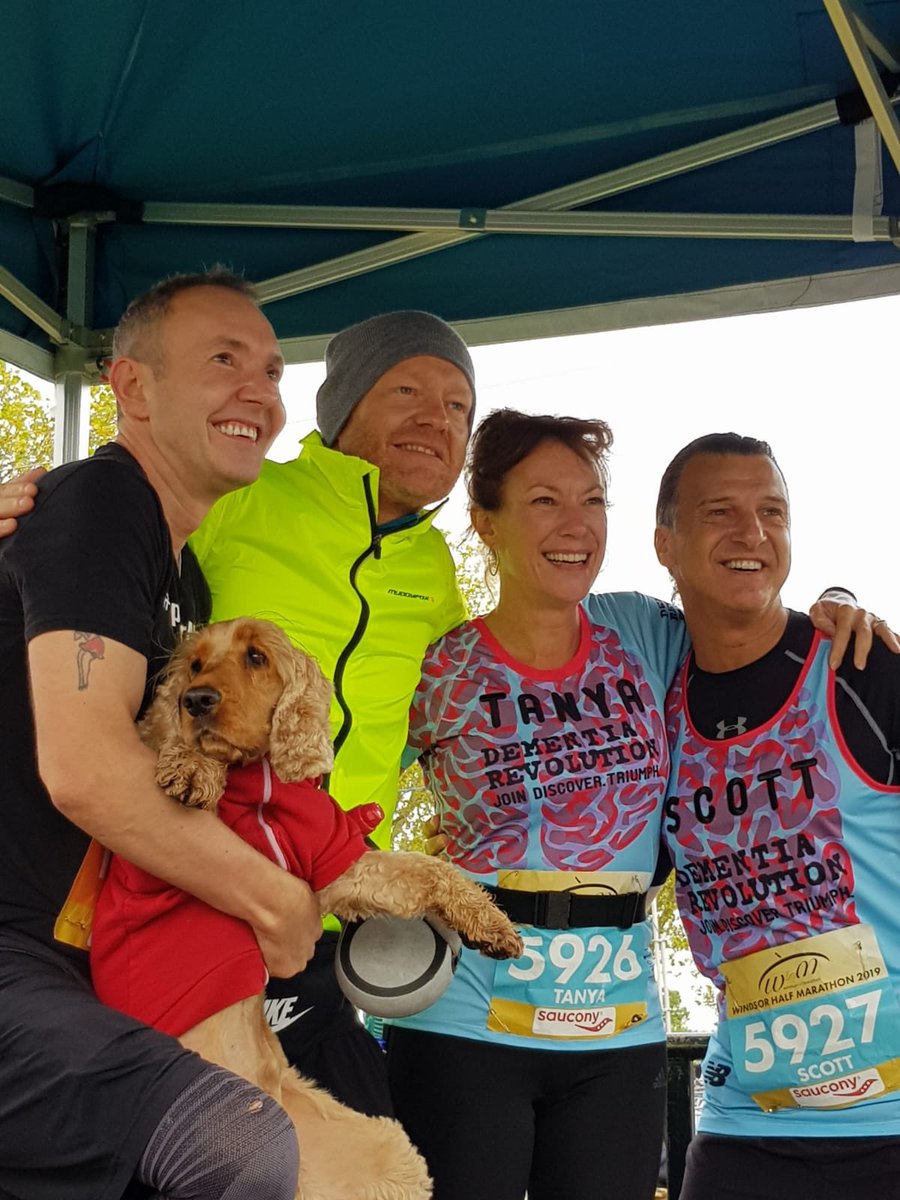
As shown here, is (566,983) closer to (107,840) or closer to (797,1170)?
Result: (797,1170)

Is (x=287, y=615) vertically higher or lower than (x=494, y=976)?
higher

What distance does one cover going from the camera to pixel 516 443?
11.8 feet

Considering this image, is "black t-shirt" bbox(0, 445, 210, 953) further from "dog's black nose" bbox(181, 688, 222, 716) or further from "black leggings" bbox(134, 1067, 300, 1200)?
"black leggings" bbox(134, 1067, 300, 1200)

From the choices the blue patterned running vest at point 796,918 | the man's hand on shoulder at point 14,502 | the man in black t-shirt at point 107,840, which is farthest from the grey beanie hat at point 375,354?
the man's hand on shoulder at point 14,502

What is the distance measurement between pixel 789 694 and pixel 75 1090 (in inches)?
74.0

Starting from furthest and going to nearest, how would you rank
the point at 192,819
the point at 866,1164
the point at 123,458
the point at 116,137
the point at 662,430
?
the point at 662,430 → the point at 116,137 → the point at 866,1164 → the point at 123,458 → the point at 192,819

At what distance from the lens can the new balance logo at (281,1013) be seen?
2.91 m

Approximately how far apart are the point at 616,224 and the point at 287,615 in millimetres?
1886

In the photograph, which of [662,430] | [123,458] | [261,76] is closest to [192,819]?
[123,458]

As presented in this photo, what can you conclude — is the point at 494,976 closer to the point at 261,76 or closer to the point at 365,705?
the point at 365,705

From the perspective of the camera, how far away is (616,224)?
4.32 metres

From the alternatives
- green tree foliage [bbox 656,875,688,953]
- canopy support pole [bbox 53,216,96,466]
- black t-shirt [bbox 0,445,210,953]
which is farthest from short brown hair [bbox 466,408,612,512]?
green tree foliage [bbox 656,875,688,953]

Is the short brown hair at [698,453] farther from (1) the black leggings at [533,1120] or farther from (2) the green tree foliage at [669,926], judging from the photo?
(2) the green tree foliage at [669,926]

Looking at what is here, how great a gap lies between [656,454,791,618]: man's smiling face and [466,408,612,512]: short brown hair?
0.25 metres
